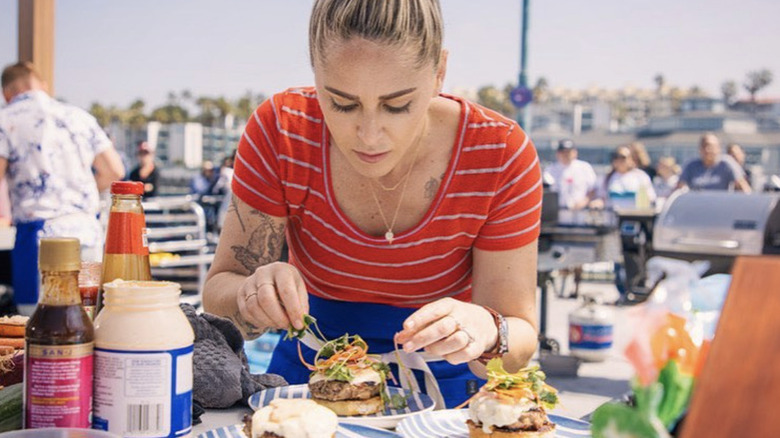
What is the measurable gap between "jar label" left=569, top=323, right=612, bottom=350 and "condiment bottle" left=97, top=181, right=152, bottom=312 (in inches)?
214

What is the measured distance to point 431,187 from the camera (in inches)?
75.8

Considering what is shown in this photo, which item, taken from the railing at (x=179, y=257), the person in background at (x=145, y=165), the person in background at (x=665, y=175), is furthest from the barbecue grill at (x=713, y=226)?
the person in background at (x=145, y=165)

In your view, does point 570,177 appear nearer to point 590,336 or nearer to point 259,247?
point 590,336

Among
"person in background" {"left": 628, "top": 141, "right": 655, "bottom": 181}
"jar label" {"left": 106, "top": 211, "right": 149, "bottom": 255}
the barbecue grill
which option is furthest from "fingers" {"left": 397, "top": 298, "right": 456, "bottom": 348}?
"person in background" {"left": 628, "top": 141, "right": 655, "bottom": 181}

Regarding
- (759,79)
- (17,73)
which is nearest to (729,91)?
(759,79)

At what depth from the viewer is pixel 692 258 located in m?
6.20

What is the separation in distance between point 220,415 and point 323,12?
835mm

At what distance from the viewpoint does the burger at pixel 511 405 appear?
1.55 meters

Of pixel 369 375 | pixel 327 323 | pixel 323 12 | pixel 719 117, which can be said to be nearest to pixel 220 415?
pixel 369 375

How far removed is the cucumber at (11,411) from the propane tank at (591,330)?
5.43 metres

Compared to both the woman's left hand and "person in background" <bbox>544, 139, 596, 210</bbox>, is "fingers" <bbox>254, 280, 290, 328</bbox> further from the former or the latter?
"person in background" <bbox>544, 139, 596, 210</bbox>

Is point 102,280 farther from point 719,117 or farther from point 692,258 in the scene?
point 719,117

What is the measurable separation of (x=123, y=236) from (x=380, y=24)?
0.66 m

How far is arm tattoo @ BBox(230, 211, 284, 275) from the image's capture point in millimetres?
1891
